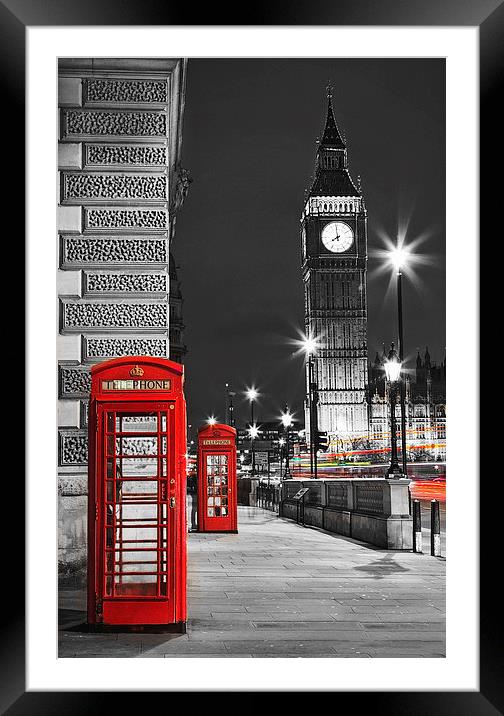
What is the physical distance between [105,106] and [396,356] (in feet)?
35.6

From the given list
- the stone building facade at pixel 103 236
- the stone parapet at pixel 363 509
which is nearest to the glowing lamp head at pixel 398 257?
the stone parapet at pixel 363 509

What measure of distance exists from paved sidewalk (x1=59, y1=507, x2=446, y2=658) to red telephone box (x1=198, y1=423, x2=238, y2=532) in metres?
3.08

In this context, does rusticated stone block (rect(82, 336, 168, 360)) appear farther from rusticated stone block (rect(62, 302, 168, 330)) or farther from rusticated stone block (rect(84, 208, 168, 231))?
rusticated stone block (rect(84, 208, 168, 231))

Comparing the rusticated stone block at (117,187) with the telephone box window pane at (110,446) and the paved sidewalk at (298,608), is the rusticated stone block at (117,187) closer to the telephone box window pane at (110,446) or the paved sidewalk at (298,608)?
the telephone box window pane at (110,446)

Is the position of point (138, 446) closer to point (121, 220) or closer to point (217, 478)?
point (121, 220)

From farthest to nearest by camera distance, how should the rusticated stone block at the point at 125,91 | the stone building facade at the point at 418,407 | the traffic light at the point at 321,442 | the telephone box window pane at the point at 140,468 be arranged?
the stone building facade at the point at 418,407
the traffic light at the point at 321,442
the rusticated stone block at the point at 125,91
the telephone box window pane at the point at 140,468

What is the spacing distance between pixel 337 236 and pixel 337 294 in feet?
30.7

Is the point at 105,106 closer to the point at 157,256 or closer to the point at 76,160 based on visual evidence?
the point at 76,160

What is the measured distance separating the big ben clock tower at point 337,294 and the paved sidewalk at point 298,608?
104m

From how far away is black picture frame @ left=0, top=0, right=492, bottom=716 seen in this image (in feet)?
17.1

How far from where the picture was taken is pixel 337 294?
12588cm

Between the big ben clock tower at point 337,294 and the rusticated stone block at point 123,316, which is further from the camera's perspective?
the big ben clock tower at point 337,294

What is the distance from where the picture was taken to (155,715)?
530 cm
